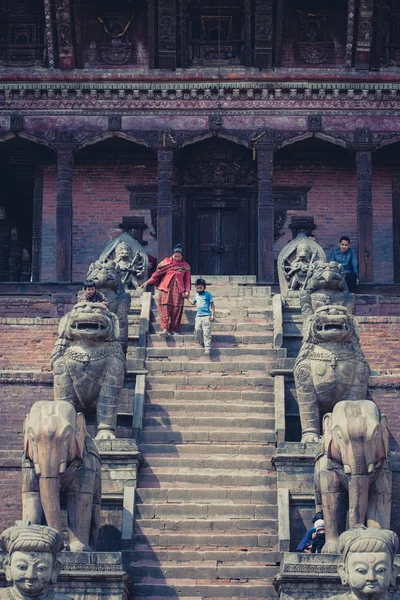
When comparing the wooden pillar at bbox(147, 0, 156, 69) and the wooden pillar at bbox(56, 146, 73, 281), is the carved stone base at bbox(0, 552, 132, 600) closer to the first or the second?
the wooden pillar at bbox(56, 146, 73, 281)

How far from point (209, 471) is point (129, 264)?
840 centimetres

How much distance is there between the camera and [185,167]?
41156 mm

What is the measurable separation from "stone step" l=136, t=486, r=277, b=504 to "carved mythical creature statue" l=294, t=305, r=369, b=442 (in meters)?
1.01

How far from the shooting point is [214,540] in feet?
84.0

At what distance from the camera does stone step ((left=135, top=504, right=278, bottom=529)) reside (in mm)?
26078

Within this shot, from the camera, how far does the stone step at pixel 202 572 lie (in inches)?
990

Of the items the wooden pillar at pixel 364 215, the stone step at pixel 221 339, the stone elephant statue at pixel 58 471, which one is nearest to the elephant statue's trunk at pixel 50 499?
the stone elephant statue at pixel 58 471

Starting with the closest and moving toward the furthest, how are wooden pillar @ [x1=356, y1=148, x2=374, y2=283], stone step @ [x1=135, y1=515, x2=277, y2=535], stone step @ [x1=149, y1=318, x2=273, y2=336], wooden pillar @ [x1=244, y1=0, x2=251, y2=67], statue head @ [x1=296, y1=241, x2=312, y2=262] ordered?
stone step @ [x1=135, y1=515, x2=277, y2=535] < stone step @ [x1=149, y1=318, x2=273, y2=336] < statue head @ [x1=296, y1=241, x2=312, y2=262] < wooden pillar @ [x1=356, y1=148, x2=374, y2=283] < wooden pillar @ [x1=244, y1=0, x2=251, y2=67]

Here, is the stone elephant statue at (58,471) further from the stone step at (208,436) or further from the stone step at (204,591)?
the stone step at (208,436)

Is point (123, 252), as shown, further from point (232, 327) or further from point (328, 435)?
point (328, 435)

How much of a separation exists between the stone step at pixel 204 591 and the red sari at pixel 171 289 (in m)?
6.77

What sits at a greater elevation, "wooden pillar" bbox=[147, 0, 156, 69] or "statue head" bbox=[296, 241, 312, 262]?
"wooden pillar" bbox=[147, 0, 156, 69]

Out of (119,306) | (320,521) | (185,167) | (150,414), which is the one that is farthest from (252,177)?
(320,521)

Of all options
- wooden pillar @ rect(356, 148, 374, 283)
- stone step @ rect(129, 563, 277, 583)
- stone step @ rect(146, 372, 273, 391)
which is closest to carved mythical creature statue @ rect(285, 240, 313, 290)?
wooden pillar @ rect(356, 148, 374, 283)
